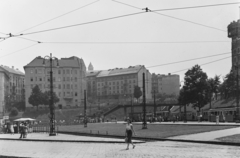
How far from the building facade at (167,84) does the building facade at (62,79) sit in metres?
41.5

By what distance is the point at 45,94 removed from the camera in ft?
396

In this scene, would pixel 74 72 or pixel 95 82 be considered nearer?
pixel 74 72

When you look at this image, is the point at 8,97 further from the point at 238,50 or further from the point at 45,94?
the point at 238,50

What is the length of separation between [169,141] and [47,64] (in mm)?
109693

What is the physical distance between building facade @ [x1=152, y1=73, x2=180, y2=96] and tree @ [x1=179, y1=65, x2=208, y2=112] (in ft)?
285

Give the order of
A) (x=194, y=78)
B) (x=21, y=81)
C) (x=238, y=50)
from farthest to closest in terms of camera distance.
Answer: (x=21, y=81) < (x=238, y=50) < (x=194, y=78)

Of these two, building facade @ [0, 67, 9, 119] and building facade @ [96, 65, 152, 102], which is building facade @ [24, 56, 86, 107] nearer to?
building facade @ [0, 67, 9, 119]

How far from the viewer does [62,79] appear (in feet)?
438

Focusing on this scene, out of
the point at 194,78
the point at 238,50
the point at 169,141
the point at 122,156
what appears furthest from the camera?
the point at 238,50

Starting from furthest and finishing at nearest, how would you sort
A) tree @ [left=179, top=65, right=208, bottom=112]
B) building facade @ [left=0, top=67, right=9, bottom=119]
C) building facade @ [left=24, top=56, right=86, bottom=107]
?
building facade @ [left=24, top=56, right=86, bottom=107], building facade @ [left=0, top=67, right=9, bottom=119], tree @ [left=179, top=65, right=208, bottom=112]

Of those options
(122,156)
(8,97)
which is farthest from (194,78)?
(8,97)

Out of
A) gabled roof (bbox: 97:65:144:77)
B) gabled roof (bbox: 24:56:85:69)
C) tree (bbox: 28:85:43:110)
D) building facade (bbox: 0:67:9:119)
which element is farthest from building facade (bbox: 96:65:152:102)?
building facade (bbox: 0:67:9:119)

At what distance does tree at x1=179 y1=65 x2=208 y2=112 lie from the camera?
236ft

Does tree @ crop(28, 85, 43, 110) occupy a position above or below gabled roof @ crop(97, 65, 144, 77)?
below
